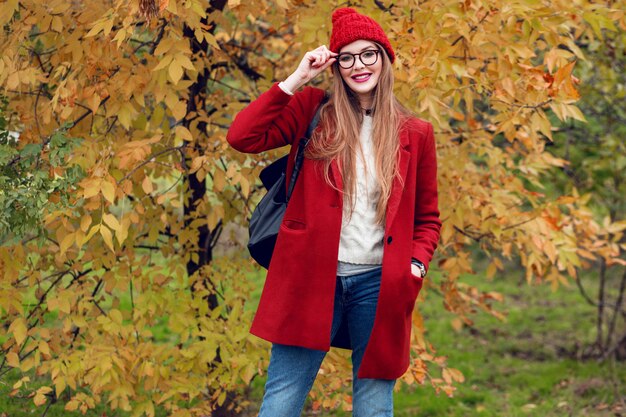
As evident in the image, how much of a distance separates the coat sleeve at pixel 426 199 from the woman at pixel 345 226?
0.9 inches

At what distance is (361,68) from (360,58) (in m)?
0.03

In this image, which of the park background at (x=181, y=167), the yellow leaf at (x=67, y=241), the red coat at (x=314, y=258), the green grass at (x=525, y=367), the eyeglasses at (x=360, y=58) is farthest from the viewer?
the green grass at (x=525, y=367)

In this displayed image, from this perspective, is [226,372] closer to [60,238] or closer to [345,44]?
[60,238]

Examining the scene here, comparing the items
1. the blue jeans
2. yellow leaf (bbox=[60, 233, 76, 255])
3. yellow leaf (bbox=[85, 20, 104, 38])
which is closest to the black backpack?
the blue jeans

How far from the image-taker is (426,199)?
103 inches

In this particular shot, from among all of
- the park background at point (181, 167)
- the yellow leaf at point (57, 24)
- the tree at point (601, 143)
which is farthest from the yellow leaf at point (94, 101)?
the tree at point (601, 143)

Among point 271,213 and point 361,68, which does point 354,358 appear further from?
point 361,68

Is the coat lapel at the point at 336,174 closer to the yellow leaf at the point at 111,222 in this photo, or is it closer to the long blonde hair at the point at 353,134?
the long blonde hair at the point at 353,134

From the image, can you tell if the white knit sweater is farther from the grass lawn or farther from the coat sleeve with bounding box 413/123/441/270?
the grass lawn

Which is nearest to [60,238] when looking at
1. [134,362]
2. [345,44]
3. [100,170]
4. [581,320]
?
[100,170]

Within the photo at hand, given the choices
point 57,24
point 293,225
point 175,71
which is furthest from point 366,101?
point 57,24

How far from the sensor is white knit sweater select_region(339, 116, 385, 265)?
2445 millimetres

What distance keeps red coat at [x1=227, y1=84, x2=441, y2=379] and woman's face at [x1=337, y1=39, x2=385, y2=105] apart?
0.64ft

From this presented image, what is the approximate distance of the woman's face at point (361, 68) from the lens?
249 cm
